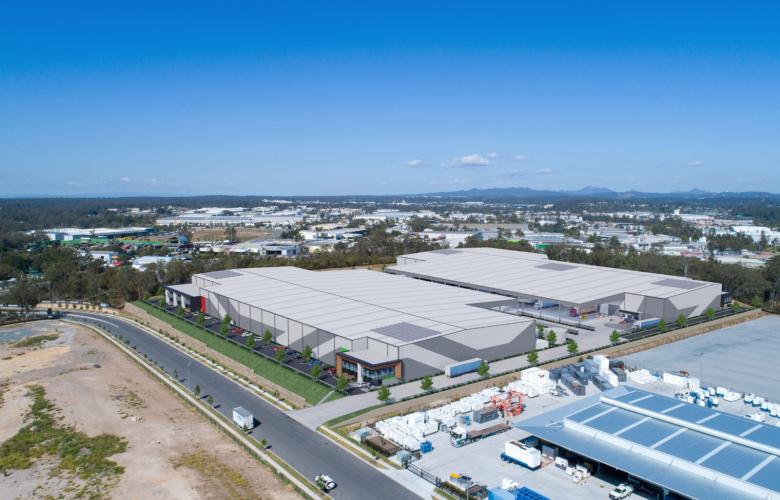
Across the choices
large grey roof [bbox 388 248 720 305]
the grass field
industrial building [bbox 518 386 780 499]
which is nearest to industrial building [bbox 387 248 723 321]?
large grey roof [bbox 388 248 720 305]

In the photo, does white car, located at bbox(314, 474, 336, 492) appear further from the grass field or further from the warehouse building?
the warehouse building

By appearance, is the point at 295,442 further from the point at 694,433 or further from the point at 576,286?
the point at 576,286

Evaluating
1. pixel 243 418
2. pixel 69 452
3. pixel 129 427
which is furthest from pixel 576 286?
pixel 69 452

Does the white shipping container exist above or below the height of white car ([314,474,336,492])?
above

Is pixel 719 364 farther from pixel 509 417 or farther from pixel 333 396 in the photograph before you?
pixel 333 396

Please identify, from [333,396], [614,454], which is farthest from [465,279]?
[614,454]

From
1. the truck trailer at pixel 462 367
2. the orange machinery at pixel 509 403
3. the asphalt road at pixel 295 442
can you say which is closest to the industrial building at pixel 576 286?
the truck trailer at pixel 462 367
